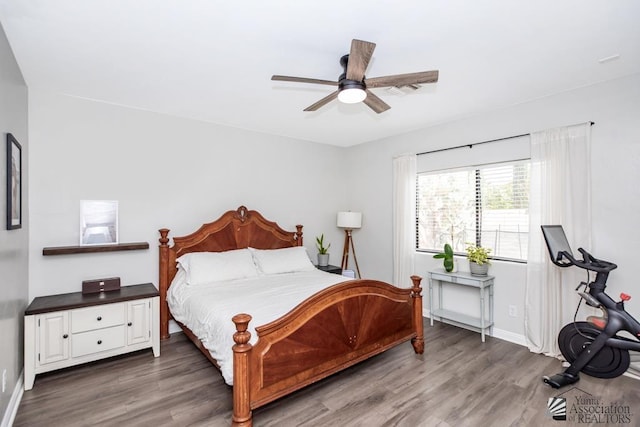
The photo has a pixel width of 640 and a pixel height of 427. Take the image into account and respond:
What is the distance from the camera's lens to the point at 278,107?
357 cm

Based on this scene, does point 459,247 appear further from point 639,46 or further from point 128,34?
point 128,34

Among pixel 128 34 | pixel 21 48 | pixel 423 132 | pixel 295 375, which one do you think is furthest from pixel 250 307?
pixel 423 132

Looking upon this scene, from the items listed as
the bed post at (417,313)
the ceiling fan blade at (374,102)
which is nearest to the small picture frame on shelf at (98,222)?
the ceiling fan blade at (374,102)

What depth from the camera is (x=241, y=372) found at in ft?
6.59

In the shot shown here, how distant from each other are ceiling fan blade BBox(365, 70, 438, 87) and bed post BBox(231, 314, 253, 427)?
1832 mm

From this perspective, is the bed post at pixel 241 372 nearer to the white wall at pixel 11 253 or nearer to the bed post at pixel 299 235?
the white wall at pixel 11 253

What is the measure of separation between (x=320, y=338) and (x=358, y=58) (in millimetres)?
2053

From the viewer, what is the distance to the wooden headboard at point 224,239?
365 cm

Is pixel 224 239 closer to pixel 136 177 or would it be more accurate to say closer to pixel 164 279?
pixel 164 279

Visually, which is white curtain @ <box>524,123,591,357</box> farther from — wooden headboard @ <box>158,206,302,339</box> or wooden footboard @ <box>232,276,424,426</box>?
wooden headboard @ <box>158,206,302,339</box>

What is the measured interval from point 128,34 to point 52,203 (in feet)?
6.67

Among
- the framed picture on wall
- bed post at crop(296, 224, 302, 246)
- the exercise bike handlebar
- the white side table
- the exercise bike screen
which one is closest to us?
the framed picture on wall

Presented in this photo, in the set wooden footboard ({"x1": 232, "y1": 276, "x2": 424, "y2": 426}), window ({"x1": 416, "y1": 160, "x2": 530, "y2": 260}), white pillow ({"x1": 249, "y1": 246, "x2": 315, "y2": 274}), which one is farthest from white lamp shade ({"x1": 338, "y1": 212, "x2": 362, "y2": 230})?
wooden footboard ({"x1": 232, "y1": 276, "x2": 424, "y2": 426})

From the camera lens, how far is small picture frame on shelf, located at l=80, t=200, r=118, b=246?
3.26 m
